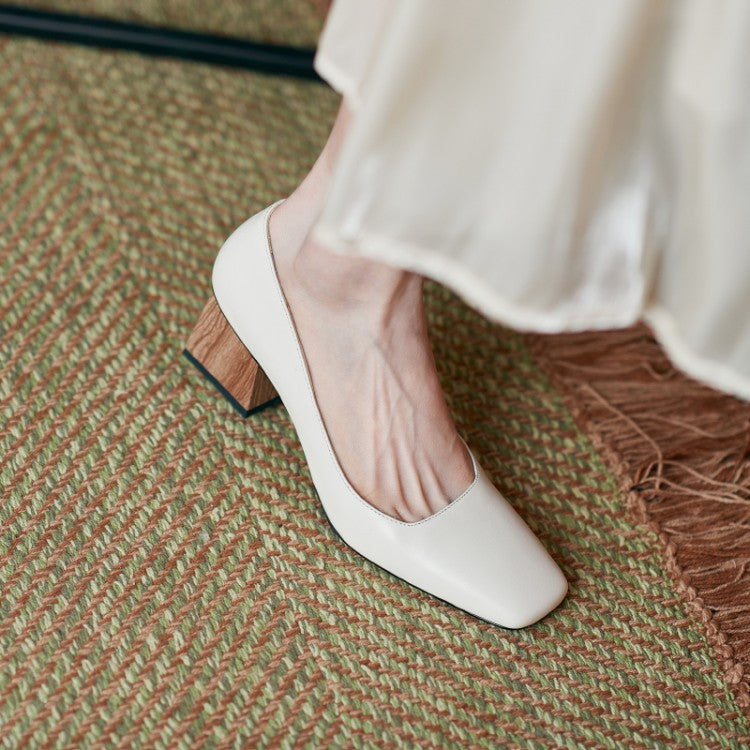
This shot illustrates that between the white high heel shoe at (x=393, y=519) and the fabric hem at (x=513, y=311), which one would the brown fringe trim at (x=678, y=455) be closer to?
the white high heel shoe at (x=393, y=519)

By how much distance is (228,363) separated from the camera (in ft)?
2.33

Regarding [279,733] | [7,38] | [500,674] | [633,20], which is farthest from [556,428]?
[7,38]

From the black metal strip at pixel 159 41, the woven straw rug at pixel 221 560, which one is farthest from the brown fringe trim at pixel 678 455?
the black metal strip at pixel 159 41

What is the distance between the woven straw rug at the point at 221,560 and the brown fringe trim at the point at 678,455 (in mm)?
16

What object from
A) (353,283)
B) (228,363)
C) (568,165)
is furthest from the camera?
(228,363)

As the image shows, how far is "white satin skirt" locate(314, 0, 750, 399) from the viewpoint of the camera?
1.27ft

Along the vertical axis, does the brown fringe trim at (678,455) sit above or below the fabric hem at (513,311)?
below

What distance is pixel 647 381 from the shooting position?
0.82m

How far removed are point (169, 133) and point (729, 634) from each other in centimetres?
70

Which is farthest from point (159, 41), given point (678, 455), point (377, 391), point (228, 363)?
point (678, 455)

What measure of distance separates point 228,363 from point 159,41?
1.49 feet

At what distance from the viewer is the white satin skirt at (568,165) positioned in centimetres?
39

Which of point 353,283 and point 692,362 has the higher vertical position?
point 692,362

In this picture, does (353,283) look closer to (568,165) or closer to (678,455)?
(568,165)
